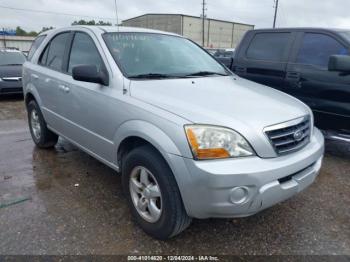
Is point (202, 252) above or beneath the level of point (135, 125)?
beneath

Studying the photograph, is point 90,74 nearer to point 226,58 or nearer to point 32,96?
point 32,96

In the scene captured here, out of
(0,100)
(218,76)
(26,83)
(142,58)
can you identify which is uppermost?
(142,58)

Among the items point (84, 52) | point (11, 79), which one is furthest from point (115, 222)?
point (11, 79)

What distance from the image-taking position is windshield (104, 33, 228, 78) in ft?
10.1

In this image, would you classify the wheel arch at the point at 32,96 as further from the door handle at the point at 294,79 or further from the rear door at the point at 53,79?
the door handle at the point at 294,79

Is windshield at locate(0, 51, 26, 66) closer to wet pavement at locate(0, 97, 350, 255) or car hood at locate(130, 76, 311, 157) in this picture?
wet pavement at locate(0, 97, 350, 255)

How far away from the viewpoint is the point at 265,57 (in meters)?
5.14

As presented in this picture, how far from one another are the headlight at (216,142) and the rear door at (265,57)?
2951 millimetres

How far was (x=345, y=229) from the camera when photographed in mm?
2842

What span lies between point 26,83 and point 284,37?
158 inches

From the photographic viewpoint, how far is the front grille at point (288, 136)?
2352mm

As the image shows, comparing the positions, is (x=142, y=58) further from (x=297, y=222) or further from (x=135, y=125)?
(x=297, y=222)

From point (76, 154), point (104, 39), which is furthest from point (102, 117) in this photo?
point (76, 154)

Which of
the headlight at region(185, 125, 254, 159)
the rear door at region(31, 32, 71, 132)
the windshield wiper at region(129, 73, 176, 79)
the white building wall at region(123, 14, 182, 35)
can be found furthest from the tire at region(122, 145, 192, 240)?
the white building wall at region(123, 14, 182, 35)
